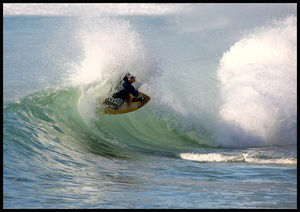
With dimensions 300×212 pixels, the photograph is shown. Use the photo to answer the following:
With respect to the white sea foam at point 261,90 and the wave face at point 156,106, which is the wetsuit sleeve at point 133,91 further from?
the white sea foam at point 261,90

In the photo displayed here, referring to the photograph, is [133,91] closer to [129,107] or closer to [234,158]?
[129,107]

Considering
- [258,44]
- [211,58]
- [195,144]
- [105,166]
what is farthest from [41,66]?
[105,166]

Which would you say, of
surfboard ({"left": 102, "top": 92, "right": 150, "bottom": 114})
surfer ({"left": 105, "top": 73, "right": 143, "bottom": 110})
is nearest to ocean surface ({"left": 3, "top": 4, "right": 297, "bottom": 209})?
surfboard ({"left": 102, "top": 92, "right": 150, "bottom": 114})

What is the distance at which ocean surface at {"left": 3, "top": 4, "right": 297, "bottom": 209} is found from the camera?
34.8ft

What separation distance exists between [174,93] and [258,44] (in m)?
6.64

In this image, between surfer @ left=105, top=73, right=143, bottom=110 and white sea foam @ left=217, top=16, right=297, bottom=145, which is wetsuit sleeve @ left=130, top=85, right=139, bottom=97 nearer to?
surfer @ left=105, top=73, right=143, bottom=110

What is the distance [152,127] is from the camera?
17.9 meters

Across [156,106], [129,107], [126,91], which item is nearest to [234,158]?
[126,91]

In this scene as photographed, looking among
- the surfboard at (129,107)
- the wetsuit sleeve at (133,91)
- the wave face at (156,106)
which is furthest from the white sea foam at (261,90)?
the wetsuit sleeve at (133,91)

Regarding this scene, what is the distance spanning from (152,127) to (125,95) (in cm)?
198

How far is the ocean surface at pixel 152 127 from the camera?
1062 cm

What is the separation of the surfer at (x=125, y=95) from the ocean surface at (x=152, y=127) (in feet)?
1.70

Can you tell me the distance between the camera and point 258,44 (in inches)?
976

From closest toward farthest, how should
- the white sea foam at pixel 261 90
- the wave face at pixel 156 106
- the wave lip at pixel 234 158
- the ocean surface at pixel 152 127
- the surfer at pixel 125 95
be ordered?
1. the ocean surface at pixel 152 127
2. the wave lip at pixel 234 158
3. the surfer at pixel 125 95
4. the wave face at pixel 156 106
5. the white sea foam at pixel 261 90
